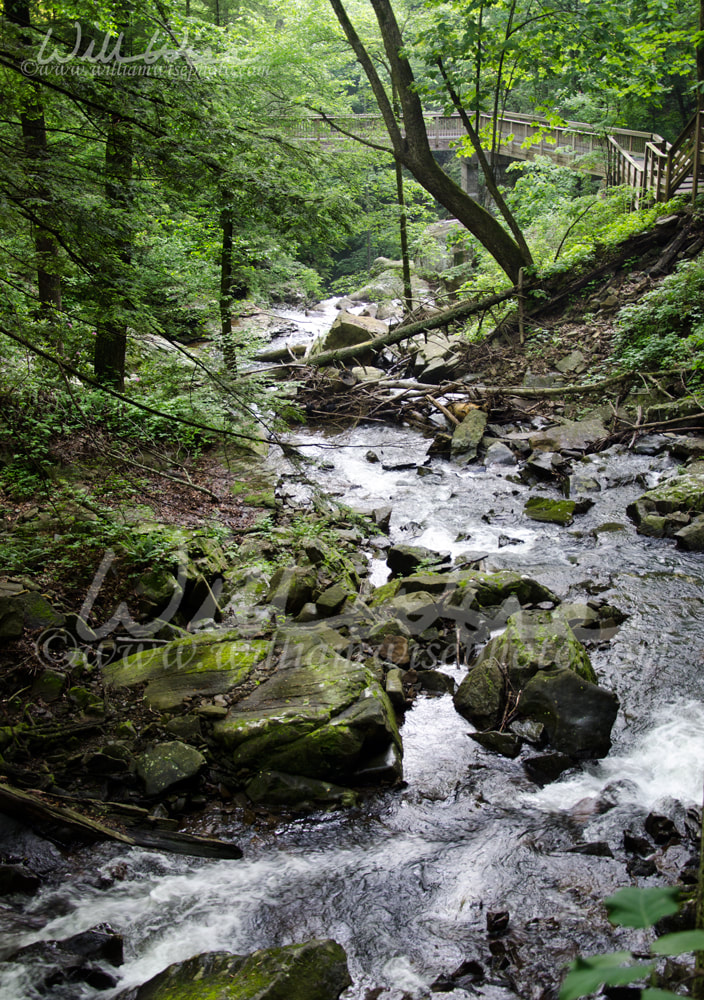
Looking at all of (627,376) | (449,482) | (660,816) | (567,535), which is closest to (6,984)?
(660,816)

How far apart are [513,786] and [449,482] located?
6445 mm

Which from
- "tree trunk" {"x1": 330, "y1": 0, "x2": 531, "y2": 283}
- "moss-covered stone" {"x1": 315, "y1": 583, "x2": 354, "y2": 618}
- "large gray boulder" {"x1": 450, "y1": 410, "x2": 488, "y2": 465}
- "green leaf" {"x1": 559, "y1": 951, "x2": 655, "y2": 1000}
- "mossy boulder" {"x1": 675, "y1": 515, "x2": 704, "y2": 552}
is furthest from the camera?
"tree trunk" {"x1": 330, "y1": 0, "x2": 531, "y2": 283}

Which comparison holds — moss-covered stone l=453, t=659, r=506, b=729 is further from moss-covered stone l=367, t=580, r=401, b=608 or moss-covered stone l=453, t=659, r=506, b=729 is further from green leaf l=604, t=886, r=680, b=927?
green leaf l=604, t=886, r=680, b=927

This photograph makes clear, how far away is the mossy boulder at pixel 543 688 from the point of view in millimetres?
4590

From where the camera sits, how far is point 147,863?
12.0 ft

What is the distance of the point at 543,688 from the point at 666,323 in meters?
9.49

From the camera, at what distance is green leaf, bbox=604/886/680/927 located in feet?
2.81

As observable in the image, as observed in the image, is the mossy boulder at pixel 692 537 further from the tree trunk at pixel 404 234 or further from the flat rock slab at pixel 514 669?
the tree trunk at pixel 404 234

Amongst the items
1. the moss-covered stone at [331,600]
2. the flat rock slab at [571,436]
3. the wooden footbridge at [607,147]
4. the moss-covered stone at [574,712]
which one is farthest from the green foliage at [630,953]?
the flat rock slab at [571,436]

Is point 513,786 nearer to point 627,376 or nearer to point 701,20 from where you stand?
point 627,376

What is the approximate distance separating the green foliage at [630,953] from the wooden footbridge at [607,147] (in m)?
8.97

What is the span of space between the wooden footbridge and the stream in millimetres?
7644

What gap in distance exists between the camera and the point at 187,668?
486 centimetres

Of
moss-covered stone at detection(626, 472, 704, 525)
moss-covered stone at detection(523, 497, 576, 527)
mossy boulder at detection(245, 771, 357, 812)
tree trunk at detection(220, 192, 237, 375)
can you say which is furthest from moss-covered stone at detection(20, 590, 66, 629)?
moss-covered stone at detection(626, 472, 704, 525)
